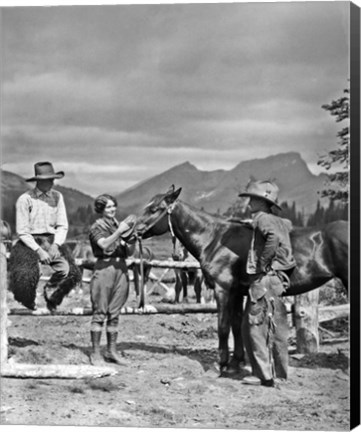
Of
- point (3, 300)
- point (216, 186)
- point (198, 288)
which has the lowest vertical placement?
point (3, 300)

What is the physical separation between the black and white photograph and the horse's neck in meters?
0.03

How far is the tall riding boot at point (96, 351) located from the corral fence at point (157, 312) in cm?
7

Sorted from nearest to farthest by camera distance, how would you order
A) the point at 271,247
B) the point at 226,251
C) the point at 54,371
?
the point at 271,247 → the point at 226,251 → the point at 54,371

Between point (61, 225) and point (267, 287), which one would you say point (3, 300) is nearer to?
point (61, 225)

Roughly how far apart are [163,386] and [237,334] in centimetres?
88

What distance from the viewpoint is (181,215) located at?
1147cm

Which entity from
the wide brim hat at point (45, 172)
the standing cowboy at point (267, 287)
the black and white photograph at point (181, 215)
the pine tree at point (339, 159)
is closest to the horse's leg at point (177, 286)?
the black and white photograph at point (181, 215)

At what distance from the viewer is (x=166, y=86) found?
11586mm

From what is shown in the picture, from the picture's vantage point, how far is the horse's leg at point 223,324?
37.2 feet

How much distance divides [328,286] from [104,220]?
2.29m

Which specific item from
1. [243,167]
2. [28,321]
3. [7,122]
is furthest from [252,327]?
[7,122]

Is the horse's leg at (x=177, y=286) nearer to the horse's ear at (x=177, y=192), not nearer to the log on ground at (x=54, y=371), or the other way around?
the horse's ear at (x=177, y=192)

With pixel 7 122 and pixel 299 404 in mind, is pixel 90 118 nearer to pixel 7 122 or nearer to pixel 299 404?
pixel 7 122

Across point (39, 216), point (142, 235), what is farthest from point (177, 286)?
point (39, 216)
